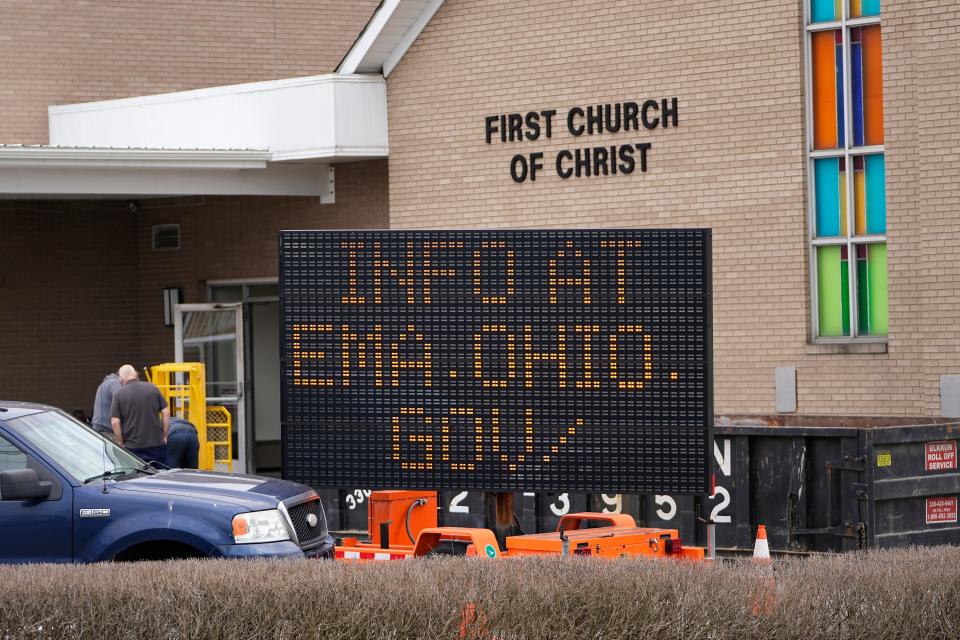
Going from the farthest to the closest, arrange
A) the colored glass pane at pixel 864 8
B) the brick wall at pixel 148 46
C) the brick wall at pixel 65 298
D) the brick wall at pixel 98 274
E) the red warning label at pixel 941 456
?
the brick wall at pixel 65 298, the brick wall at pixel 98 274, the brick wall at pixel 148 46, the colored glass pane at pixel 864 8, the red warning label at pixel 941 456

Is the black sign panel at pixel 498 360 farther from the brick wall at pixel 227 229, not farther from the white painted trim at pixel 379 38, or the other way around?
the brick wall at pixel 227 229

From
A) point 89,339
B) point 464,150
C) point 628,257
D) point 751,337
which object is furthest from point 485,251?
point 89,339

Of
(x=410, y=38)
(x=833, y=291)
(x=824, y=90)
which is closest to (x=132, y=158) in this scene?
(x=410, y=38)

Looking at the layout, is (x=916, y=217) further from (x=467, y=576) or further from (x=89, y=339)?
(x=89, y=339)

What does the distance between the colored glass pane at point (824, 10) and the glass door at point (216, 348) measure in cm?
973

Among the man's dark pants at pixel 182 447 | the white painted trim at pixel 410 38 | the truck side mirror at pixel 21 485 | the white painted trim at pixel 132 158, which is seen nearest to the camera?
the truck side mirror at pixel 21 485

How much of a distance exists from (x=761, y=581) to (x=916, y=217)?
9.90m

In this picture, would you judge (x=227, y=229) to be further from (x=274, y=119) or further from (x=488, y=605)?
(x=488, y=605)

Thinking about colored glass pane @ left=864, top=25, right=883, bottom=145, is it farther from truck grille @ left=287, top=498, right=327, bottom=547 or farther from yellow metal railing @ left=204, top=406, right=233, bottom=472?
yellow metal railing @ left=204, top=406, right=233, bottom=472

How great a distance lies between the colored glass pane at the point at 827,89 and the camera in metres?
16.4

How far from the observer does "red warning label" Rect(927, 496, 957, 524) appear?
448 inches

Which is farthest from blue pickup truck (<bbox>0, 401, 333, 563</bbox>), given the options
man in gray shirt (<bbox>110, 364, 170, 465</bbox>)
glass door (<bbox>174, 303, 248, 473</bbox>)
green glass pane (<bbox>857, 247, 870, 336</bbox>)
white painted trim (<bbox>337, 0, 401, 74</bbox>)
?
glass door (<bbox>174, 303, 248, 473</bbox>)

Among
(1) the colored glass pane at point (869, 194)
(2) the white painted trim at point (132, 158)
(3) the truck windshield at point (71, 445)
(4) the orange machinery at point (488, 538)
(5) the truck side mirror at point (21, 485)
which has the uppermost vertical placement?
(2) the white painted trim at point (132, 158)

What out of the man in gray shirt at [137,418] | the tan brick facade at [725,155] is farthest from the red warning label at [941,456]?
the man in gray shirt at [137,418]
